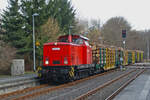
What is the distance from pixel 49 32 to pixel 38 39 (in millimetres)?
1953

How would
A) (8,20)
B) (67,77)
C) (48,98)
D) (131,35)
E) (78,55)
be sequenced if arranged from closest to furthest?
(48,98) < (67,77) < (78,55) < (8,20) < (131,35)

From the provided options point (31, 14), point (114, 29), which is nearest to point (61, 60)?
point (31, 14)

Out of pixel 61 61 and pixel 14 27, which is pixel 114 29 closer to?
pixel 14 27

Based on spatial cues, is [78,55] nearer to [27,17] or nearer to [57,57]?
[57,57]

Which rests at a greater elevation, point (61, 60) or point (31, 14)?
point (31, 14)

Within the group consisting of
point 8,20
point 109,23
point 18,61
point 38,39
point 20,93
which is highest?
point 109,23

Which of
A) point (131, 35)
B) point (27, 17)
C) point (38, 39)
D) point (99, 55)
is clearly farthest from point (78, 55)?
point (131, 35)

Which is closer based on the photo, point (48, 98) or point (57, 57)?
point (48, 98)

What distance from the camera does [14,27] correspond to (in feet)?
85.1

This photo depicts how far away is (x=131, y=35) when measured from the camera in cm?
6253

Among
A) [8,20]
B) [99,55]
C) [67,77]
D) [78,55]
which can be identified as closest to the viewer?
[67,77]

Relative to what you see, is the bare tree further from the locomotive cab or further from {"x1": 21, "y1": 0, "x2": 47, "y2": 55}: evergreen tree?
the locomotive cab

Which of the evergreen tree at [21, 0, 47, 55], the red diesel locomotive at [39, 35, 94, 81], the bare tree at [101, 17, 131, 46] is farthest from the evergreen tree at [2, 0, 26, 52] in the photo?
the bare tree at [101, 17, 131, 46]

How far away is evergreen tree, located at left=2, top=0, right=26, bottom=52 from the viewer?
25547mm
